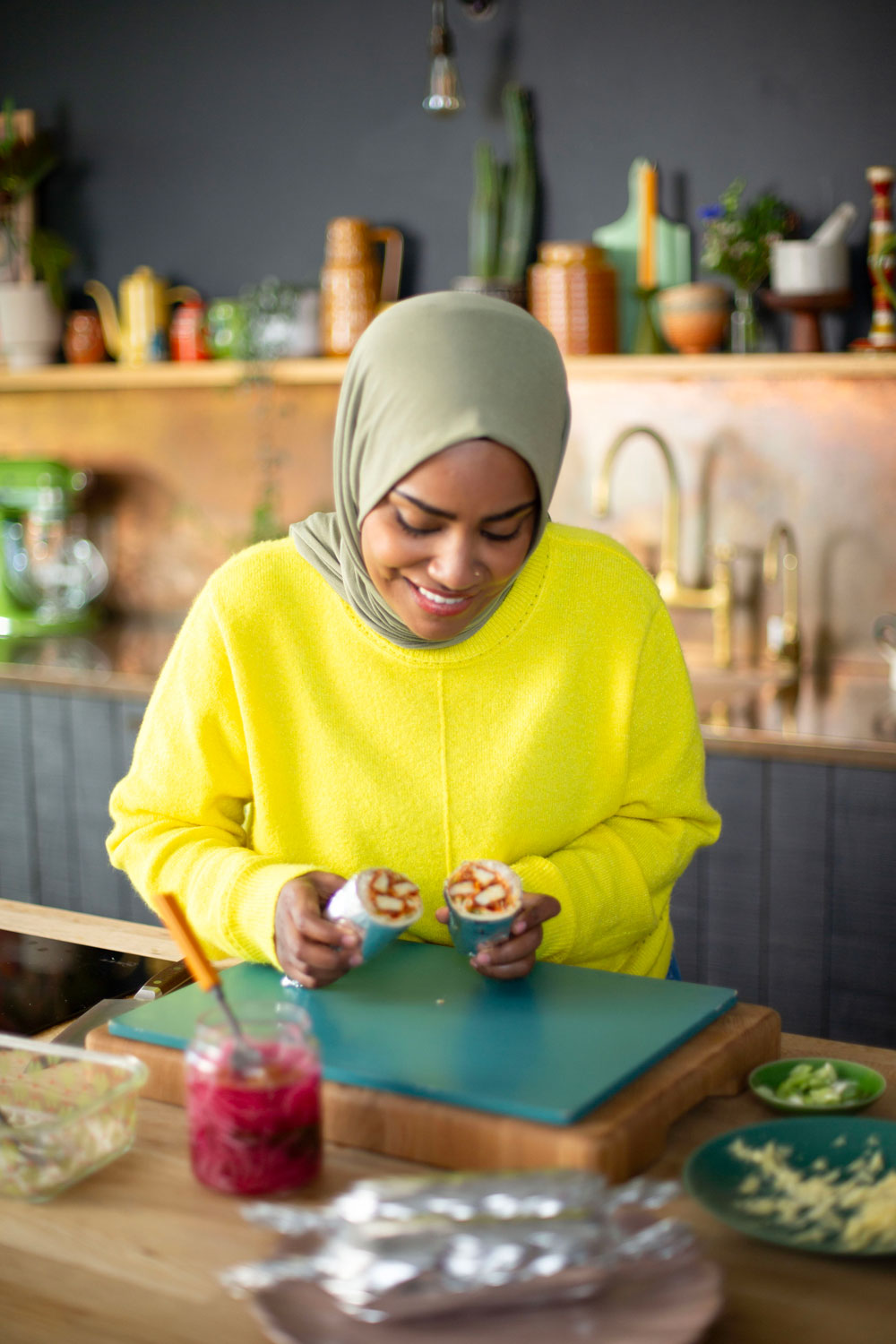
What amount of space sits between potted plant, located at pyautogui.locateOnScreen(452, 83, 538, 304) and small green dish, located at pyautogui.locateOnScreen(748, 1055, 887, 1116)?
240 centimetres

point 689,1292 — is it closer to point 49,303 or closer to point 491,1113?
point 491,1113

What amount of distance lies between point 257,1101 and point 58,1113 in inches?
8.2

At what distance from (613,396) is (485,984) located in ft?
7.62

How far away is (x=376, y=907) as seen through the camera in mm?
1226

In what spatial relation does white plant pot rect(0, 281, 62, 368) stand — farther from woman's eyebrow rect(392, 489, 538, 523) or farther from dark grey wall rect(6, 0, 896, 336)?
woman's eyebrow rect(392, 489, 538, 523)

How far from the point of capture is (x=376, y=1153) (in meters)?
1.08

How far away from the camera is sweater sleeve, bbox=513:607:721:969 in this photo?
144 centimetres

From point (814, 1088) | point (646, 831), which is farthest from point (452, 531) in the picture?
point (814, 1088)

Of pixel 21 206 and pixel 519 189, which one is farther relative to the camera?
pixel 21 206

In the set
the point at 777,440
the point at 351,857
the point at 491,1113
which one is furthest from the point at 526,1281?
the point at 777,440

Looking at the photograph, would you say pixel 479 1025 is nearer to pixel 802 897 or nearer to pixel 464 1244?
pixel 464 1244

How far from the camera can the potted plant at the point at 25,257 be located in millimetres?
3988

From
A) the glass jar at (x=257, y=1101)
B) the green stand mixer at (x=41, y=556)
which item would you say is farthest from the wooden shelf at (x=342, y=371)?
the glass jar at (x=257, y=1101)

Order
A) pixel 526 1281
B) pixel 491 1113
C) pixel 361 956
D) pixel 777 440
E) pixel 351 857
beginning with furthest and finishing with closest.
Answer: pixel 777 440 < pixel 351 857 < pixel 361 956 < pixel 491 1113 < pixel 526 1281
